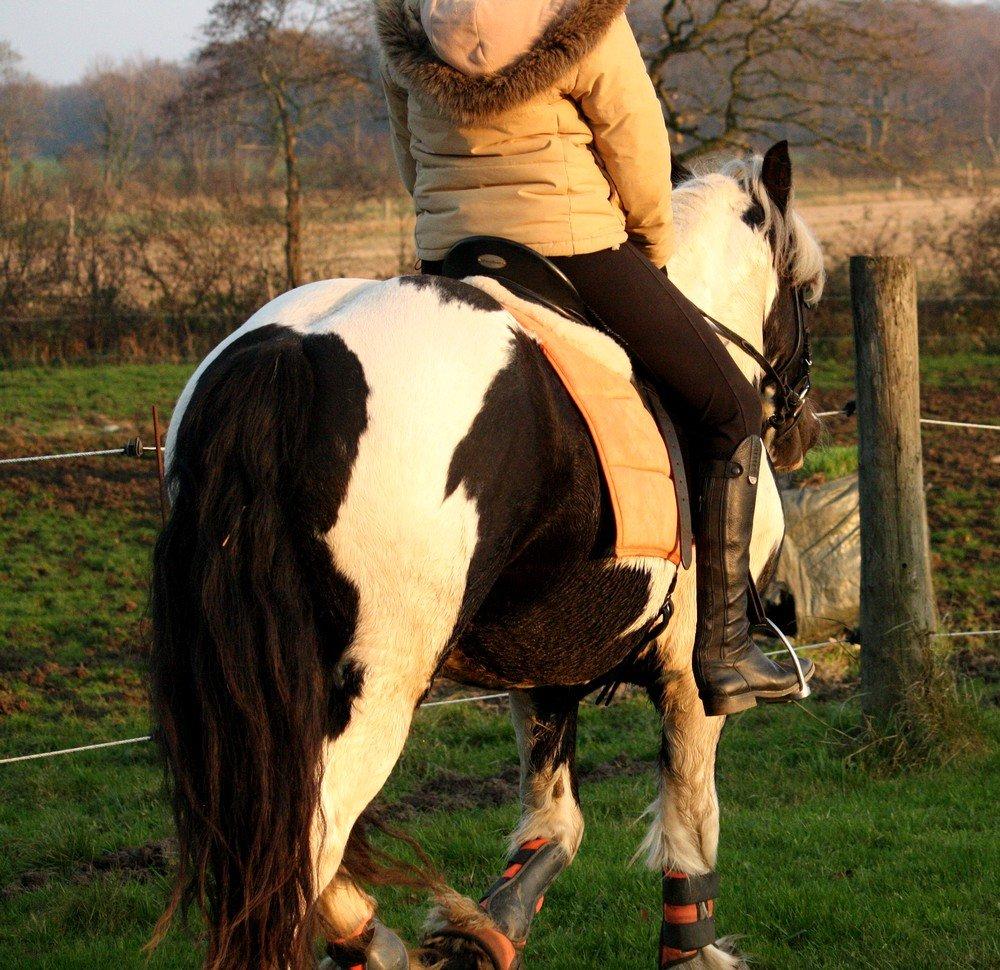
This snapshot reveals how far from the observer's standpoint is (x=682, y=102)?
1892 cm

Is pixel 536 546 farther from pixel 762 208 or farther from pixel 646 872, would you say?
pixel 646 872

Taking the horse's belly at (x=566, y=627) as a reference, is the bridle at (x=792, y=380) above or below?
above

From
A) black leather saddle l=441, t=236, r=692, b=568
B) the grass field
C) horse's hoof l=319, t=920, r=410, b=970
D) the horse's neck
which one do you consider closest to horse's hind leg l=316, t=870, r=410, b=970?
horse's hoof l=319, t=920, r=410, b=970

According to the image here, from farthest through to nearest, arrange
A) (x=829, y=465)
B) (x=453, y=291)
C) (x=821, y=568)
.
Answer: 1. (x=829, y=465)
2. (x=821, y=568)
3. (x=453, y=291)

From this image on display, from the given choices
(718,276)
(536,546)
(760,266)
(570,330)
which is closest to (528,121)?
(570,330)

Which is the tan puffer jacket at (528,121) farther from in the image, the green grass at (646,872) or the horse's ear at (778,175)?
the green grass at (646,872)

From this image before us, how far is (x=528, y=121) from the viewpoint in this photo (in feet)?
9.45

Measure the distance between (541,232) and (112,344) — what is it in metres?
14.0

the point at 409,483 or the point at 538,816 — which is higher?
the point at 409,483

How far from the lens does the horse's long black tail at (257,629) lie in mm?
2377

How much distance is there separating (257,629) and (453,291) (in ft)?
2.75

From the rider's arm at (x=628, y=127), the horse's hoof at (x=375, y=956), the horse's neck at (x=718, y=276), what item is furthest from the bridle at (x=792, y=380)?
Answer: the horse's hoof at (x=375, y=956)

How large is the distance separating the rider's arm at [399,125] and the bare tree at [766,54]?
12.5 m

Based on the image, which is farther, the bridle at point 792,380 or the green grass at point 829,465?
the green grass at point 829,465
